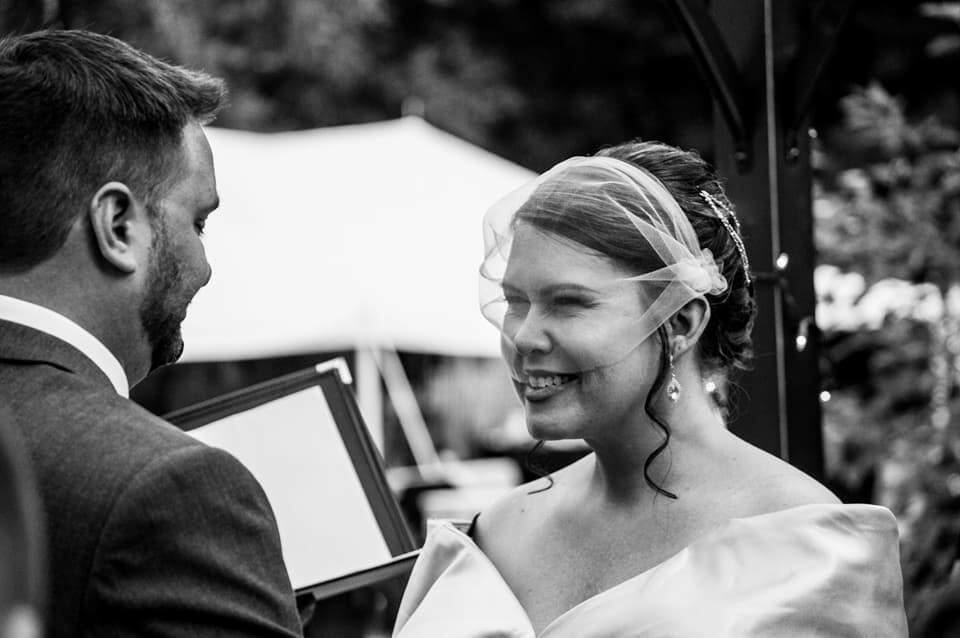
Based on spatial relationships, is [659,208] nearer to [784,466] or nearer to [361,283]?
[784,466]

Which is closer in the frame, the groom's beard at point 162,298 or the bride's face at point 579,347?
the groom's beard at point 162,298

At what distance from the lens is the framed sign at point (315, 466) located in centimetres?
304

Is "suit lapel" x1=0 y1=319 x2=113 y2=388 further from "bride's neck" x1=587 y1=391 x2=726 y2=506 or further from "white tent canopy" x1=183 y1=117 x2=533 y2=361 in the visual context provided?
"white tent canopy" x1=183 y1=117 x2=533 y2=361

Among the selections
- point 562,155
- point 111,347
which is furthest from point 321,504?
point 562,155

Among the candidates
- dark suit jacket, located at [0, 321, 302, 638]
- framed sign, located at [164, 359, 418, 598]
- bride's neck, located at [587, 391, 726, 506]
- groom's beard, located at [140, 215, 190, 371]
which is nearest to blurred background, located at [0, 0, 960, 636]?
bride's neck, located at [587, 391, 726, 506]

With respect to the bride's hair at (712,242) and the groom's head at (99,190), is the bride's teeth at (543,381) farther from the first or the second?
the groom's head at (99,190)

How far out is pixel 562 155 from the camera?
539 inches

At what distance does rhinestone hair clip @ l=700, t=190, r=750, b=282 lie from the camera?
2.72 m

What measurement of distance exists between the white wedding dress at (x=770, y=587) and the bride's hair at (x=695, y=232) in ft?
→ 0.70

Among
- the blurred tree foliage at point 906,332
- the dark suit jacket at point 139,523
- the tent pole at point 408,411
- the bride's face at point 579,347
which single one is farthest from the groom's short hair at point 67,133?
the tent pole at point 408,411

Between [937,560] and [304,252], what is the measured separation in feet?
14.0

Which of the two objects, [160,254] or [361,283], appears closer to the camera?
[160,254]

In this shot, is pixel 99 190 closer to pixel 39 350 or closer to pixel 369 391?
pixel 39 350

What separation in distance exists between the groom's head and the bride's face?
82 cm
